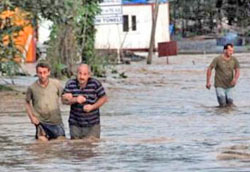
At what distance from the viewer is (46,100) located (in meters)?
14.5

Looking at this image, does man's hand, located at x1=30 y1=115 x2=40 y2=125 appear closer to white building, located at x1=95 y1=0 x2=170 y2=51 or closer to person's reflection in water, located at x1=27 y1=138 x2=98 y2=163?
person's reflection in water, located at x1=27 y1=138 x2=98 y2=163

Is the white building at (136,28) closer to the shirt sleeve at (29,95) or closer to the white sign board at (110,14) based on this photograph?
the white sign board at (110,14)

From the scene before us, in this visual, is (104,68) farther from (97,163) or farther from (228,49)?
(97,163)

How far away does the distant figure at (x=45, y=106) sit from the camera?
14.5 m

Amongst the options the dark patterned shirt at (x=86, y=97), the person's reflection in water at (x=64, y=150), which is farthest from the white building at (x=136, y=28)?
the dark patterned shirt at (x=86, y=97)

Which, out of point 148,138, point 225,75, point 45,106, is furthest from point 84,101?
point 225,75

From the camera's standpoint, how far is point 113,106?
24000 mm

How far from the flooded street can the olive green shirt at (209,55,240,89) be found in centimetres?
66

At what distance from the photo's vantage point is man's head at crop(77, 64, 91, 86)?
45.2ft

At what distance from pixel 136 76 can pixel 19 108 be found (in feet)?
51.7

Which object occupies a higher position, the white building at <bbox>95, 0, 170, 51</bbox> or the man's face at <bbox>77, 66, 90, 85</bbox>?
the man's face at <bbox>77, 66, 90, 85</bbox>

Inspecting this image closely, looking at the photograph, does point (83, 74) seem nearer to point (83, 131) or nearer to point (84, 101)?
point (84, 101)

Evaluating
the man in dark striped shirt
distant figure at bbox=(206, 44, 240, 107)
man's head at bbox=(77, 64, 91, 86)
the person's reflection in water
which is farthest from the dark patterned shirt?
distant figure at bbox=(206, 44, 240, 107)

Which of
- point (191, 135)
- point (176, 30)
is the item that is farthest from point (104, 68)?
point (176, 30)
